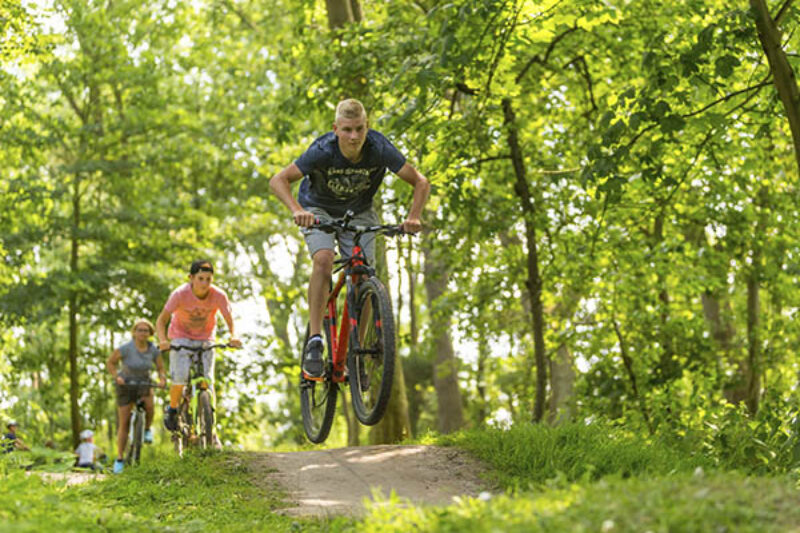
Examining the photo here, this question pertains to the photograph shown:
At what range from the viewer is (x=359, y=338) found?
7410 millimetres

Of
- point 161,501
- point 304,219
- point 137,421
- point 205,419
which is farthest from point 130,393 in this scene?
point 304,219

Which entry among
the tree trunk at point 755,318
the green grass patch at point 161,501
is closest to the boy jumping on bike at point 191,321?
the green grass patch at point 161,501

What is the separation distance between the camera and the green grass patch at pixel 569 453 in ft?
22.0

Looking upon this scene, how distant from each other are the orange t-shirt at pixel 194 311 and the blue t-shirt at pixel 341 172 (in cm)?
253

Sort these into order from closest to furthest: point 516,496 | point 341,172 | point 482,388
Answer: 1. point 516,496
2. point 341,172
3. point 482,388

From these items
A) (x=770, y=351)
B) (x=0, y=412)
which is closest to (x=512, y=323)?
(x=770, y=351)

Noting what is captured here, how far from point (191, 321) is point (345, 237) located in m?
3.04

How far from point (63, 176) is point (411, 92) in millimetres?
10700

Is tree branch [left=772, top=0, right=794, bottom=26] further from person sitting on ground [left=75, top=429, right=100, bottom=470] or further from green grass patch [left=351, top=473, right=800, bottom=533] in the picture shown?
person sitting on ground [left=75, top=429, right=100, bottom=470]

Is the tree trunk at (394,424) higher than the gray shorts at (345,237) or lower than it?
lower

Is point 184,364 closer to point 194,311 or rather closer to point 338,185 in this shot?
point 194,311

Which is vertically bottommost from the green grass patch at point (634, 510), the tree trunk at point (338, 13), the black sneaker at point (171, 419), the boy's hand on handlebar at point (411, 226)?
the green grass patch at point (634, 510)

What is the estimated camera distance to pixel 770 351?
17938 millimetres

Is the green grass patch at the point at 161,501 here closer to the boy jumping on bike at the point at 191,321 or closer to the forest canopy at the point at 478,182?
the boy jumping on bike at the point at 191,321
